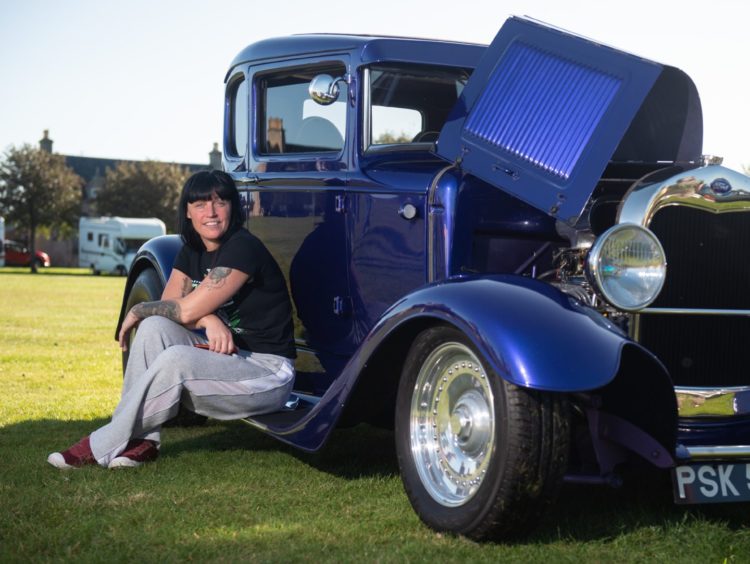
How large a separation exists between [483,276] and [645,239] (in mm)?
605

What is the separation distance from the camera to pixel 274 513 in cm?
393

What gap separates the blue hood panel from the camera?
3807 mm

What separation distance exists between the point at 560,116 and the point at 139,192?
59.7 metres

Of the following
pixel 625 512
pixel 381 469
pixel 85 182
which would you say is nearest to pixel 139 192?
pixel 85 182

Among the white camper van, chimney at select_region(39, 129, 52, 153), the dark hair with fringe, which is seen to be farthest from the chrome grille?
chimney at select_region(39, 129, 52, 153)

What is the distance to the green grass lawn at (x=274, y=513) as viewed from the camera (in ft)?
11.2

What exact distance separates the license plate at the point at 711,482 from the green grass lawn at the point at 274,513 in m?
0.20

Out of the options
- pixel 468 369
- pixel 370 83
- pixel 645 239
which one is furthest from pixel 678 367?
pixel 370 83

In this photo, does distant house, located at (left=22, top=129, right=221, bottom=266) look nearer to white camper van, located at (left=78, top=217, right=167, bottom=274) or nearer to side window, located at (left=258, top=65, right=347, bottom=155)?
white camper van, located at (left=78, top=217, right=167, bottom=274)

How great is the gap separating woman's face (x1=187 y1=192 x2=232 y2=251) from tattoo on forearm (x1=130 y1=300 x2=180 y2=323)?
1.38ft

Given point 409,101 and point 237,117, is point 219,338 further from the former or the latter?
point 237,117

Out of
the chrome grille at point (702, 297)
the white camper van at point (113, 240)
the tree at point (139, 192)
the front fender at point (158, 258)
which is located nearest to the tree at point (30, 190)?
the tree at point (139, 192)

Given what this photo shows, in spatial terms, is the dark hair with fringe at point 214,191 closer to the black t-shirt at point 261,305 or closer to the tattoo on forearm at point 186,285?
the black t-shirt at point 261,305

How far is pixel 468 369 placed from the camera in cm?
367
